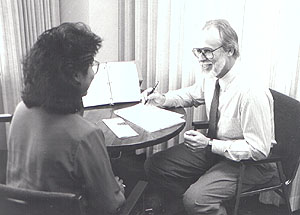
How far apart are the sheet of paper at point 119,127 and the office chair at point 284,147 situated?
0.59m

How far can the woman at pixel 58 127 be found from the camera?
3.59 feet

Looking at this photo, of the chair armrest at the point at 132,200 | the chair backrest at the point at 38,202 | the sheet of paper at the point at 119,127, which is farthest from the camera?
the sheet of paper at the point at 119,127

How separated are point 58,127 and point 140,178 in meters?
1.70

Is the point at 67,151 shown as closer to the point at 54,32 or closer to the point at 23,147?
the point at 23,147

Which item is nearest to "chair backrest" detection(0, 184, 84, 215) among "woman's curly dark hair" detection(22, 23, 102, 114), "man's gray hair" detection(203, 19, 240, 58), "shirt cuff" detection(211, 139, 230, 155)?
"woman's curly dark hair" detection(22, 23, 102, 114)

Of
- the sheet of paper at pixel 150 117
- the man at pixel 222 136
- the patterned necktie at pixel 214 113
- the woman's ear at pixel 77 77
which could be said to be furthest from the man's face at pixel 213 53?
the woman's ear at pixel 77 77

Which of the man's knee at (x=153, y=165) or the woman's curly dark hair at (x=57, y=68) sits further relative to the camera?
the man's knee at (x=153, y=165)

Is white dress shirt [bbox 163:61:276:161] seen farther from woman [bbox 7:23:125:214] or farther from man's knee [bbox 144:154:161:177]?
woman [bbox 7:23:125:214]

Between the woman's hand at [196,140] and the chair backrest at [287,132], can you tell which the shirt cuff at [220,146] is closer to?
the woman's hand at [196,140]

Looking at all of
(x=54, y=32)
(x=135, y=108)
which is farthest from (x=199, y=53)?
(x=54, y=32)

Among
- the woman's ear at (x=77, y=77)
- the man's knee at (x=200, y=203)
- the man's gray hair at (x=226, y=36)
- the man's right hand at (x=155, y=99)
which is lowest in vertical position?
the man's knee at (x=200, y=203)

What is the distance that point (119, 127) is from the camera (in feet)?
5.74

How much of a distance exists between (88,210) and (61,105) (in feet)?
1.41

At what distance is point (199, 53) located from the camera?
6.07 ft
